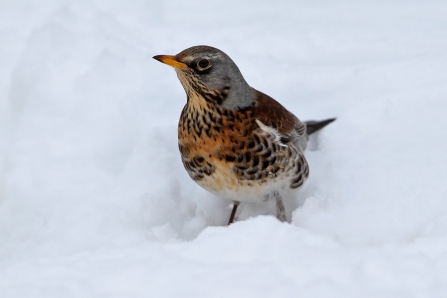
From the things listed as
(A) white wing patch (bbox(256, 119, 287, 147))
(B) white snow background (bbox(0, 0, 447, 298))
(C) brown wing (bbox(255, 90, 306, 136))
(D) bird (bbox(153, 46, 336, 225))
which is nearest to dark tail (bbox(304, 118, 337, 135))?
(B) white snow background (bbox(0, 0, 447, 298))

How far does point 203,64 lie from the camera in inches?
159

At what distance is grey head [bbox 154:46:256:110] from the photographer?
13.2 ft

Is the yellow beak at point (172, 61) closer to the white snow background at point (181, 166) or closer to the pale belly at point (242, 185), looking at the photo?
the pale belly at point (242, 185)

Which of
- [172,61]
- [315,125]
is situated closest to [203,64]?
[172,61]

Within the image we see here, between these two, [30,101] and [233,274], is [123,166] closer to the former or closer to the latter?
[30,101]

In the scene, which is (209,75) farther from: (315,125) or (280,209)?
(315,125)

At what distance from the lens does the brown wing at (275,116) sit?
4.26 meters

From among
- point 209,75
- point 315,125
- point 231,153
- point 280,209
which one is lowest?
point 280,209

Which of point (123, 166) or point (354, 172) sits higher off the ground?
point (354, 172)

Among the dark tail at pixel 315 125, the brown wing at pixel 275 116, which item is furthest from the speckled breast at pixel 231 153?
the dark tail at pixel 315 125

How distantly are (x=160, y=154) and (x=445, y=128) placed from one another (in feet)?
7.21

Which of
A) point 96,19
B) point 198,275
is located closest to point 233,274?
point 198,275

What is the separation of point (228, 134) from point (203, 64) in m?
0.48

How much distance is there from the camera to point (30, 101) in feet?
17.5
